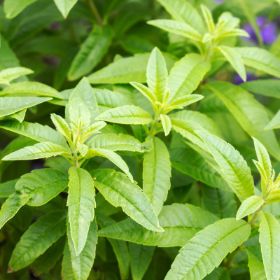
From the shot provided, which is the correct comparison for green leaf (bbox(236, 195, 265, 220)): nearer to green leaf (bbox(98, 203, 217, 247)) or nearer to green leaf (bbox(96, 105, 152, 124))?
green leaf (bbox(98, 203, 217, 247))

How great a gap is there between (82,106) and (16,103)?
13 cm

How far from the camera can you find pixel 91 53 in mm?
1569

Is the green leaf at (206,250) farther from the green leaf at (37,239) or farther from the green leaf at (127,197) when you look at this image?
the green leaf at (37,239)

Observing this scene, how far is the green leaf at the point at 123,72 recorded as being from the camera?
1293mm

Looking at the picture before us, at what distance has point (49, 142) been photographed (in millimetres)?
1024

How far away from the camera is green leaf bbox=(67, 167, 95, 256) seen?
0.93 metres

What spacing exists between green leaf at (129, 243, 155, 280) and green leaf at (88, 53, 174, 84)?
37 cm

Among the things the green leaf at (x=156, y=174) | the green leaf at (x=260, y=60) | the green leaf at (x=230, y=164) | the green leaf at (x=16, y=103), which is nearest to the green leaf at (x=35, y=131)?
the green leaf at (x=16, y=103)

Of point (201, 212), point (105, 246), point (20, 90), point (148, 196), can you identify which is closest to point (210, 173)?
point (201, 212)

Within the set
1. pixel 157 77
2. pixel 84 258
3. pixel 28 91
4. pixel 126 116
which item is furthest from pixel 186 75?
pixel 84 258

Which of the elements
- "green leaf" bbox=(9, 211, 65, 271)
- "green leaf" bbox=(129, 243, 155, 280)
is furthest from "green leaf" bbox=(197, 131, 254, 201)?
"green leaf" bbox=(9, 211, 65, 271)

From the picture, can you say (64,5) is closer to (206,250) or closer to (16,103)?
(16,103)

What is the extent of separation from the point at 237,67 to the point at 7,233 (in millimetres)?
683

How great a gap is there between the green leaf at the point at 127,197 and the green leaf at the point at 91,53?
1.61ft
